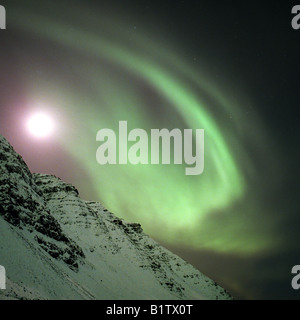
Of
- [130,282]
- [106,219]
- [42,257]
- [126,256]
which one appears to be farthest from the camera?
[106,219]

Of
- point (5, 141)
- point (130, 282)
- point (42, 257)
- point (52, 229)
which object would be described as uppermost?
point (5, 141)

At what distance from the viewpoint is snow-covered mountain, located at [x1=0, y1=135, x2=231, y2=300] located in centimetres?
4712

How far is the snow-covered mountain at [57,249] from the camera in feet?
155

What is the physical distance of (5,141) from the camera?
8044 centimetres

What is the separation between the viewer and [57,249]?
70812 millimetres
